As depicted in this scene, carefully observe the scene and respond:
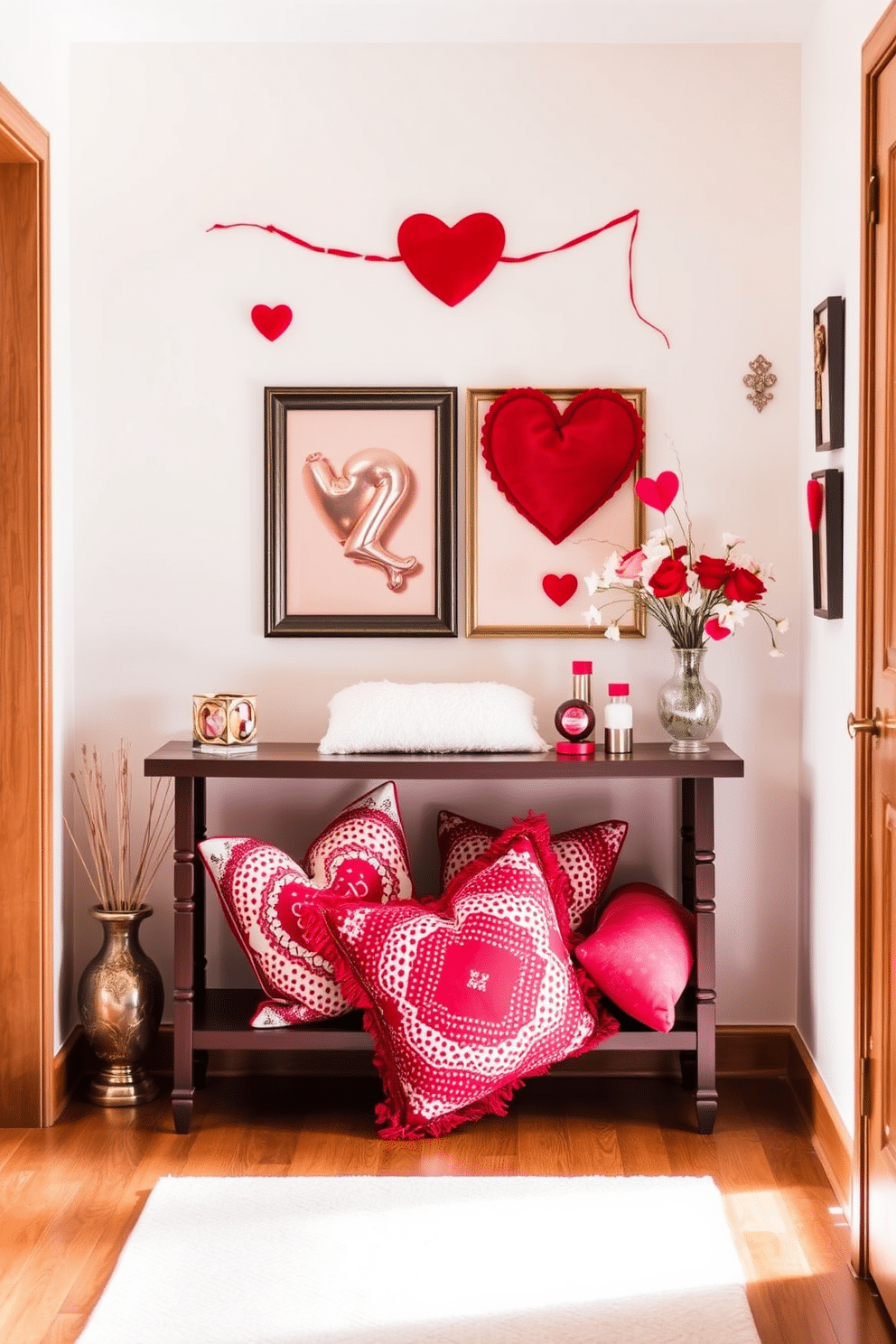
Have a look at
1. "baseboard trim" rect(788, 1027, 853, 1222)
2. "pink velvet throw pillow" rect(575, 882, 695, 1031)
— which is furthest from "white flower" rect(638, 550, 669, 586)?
"baseboard trim" rect(788, 1027, 853, 1222)

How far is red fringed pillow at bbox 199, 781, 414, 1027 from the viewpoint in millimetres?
2887

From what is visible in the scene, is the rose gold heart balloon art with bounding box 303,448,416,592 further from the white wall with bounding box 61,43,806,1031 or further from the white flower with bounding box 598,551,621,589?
the white flower with bounding box 598,551,621,589

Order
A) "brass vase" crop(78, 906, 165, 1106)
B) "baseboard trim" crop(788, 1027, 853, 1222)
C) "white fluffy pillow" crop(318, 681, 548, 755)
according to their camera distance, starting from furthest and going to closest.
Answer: "brass vase" crop(78, 906, 165, 1106)
"white fluffy pillow" crop(318, 681, 548, 755)
"baseboard trim" crop(788, 1027, 853, 1222)

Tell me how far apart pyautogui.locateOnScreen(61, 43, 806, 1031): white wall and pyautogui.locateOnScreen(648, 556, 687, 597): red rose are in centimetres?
36

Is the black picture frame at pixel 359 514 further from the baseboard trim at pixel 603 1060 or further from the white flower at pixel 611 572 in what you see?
the baseboard trim at pixel 603 1060

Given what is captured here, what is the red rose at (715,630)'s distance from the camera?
2.90m

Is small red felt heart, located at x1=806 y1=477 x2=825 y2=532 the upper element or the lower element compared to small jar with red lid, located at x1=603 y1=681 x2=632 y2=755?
upper

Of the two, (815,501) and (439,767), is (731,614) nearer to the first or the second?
(815,501)

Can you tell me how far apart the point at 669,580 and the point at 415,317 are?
0.95 metres

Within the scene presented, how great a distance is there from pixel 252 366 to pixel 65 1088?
1.83 m

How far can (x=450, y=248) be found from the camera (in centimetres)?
313

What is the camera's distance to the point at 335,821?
10.1ft

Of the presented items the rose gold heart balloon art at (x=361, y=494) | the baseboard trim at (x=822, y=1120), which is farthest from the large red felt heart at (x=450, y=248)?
the baseboard trim at (x=822, y=1120)

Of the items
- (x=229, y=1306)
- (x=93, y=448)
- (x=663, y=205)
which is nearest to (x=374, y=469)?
(x=93, y=448)
